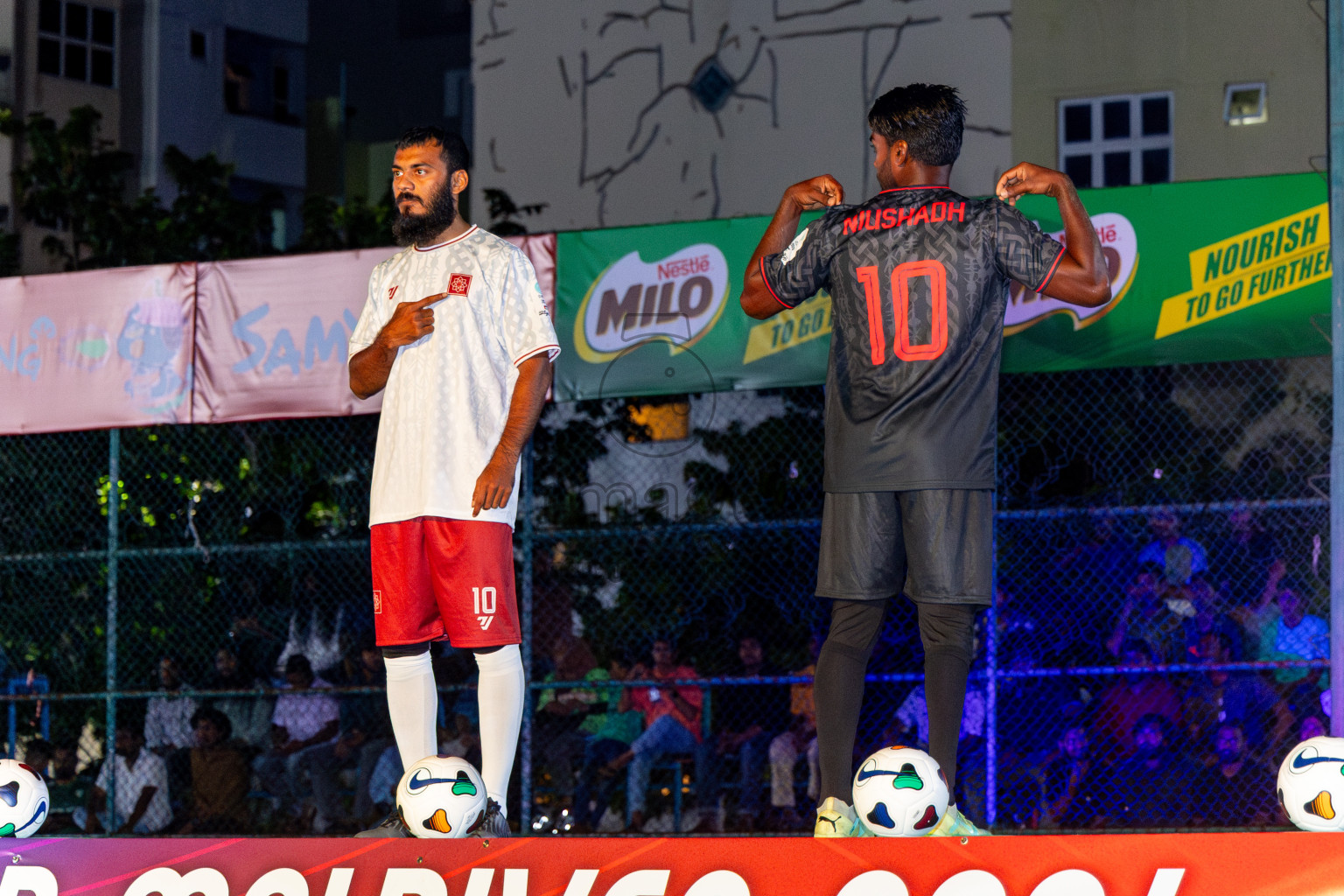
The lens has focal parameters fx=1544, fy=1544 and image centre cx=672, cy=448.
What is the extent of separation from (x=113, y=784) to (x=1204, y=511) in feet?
15.7

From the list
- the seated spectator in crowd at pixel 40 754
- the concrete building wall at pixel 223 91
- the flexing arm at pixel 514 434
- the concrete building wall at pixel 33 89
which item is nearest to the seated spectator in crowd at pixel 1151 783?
the flexing arm at pixel 514 434

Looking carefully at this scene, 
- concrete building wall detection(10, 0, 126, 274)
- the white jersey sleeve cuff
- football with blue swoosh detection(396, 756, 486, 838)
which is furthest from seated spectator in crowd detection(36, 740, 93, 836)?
concrete building wall detection(10, 0, 126, 274)

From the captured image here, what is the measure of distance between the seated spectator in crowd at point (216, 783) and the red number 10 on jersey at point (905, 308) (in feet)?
16.0

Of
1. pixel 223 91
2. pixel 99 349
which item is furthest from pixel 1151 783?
pixel 223 91

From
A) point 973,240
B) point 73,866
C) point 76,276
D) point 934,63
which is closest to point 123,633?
point 76,276

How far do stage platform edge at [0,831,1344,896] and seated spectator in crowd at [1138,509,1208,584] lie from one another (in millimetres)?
4273

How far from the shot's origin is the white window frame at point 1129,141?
39.4ft

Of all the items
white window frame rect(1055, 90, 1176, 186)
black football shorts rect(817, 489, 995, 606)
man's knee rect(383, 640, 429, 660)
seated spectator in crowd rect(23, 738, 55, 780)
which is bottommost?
seated spectator in crowd rect(23, 738, 55, 780)

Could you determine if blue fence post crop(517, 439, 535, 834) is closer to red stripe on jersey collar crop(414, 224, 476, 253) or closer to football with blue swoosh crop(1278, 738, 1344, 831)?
red stripe on jersey collar crop(414, 224, 476, 253)

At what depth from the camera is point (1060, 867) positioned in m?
2.64

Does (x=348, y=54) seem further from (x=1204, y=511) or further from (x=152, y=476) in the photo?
(x=1204, y=511)

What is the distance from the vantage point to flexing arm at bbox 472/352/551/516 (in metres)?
3.92

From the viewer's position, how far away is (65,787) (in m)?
7.85

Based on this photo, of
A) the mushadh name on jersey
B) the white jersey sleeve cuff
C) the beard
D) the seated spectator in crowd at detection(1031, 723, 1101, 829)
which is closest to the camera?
the mushadh name on jersey
